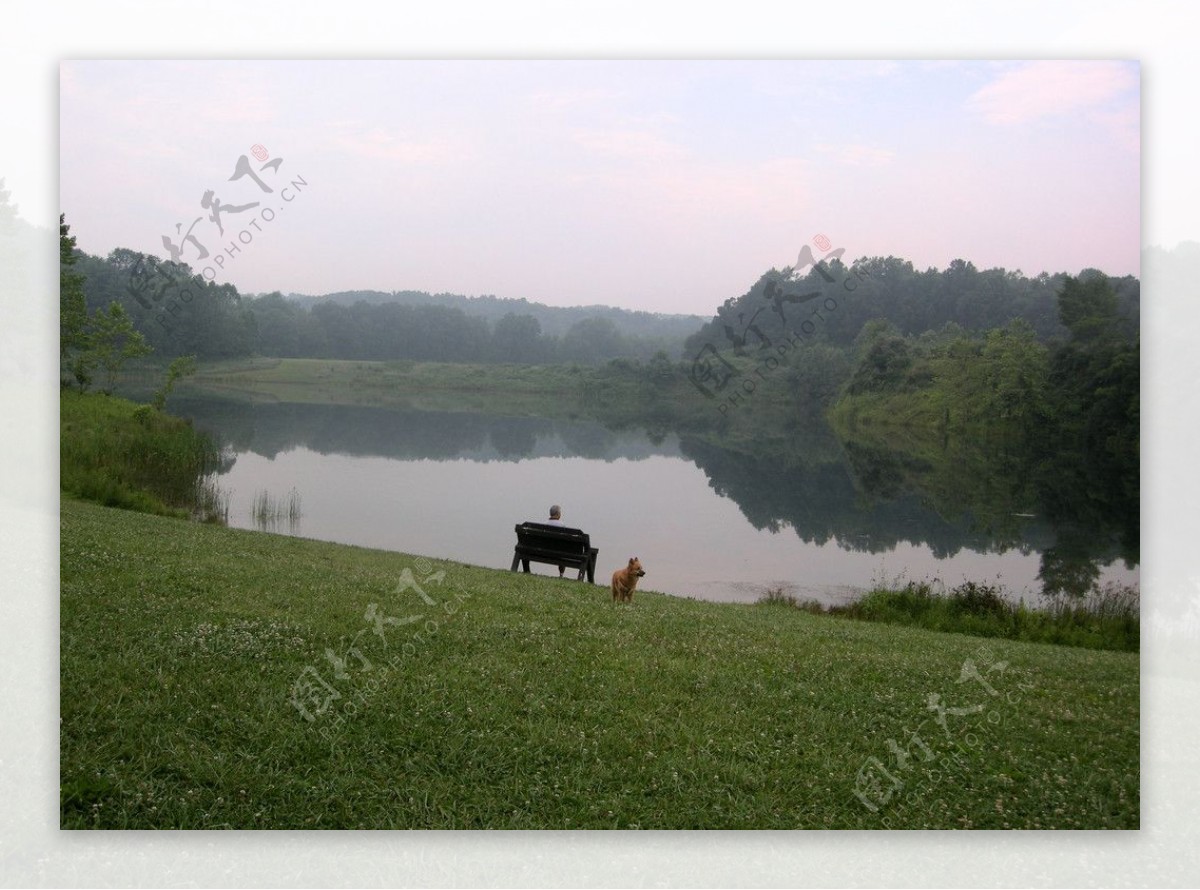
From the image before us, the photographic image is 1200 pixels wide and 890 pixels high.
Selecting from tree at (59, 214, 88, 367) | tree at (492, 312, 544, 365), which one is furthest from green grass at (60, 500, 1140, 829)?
tree at (492, 312, 544, 365)

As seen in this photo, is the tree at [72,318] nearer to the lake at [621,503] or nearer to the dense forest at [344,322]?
the dense forest at [344,322]

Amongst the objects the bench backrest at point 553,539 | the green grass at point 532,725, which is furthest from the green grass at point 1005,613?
the green grass at point 532,725

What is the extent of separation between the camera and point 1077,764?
485 cm

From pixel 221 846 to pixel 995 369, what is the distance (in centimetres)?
1169

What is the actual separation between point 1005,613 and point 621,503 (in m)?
10.3

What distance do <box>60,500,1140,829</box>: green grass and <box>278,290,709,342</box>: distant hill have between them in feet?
15.2

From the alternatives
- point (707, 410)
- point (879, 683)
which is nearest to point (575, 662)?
point (879, 683)

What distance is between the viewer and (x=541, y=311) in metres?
12.8

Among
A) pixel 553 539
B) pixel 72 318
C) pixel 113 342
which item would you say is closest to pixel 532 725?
pixel 553 539

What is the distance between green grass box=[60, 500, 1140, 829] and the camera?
4395 millimetres

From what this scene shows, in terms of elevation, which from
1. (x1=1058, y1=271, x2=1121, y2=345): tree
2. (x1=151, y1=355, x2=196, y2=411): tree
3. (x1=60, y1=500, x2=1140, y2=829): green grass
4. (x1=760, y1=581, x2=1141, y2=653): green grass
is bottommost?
(x1=760, y1=581, x2=1141, y2=653): green grass

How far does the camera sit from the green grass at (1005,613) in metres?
9.10

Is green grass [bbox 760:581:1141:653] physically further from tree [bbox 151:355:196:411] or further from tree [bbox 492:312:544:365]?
tree [bbox 151:355:196:411]

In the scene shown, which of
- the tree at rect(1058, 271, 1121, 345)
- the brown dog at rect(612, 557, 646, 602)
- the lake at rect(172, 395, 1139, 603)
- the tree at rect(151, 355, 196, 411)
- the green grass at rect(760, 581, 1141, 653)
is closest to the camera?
the tree at rect(1058, 271, 1121, 345)
